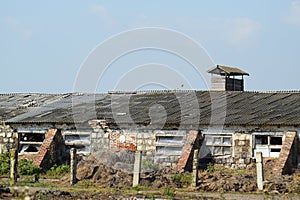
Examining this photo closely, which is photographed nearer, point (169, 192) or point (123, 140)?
point (169, 192)

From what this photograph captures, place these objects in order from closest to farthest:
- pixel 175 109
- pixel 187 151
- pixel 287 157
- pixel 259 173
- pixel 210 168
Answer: pixel 259 173 < pixel 287 157 < pixel 210 168 < pixel 187 151 < pixel 175 109

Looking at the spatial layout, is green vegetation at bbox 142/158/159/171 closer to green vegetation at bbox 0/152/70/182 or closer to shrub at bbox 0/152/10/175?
green vegetation at bbox 0/152/70/182

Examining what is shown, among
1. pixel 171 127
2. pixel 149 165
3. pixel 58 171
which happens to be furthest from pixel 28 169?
pixel 171 127

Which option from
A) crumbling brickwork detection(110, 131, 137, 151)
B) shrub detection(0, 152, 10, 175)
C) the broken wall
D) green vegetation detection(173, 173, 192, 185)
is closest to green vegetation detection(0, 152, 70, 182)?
shrub detection(0, 152, 10, 175)

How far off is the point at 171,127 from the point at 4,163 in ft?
26.7

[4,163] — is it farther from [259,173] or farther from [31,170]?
[259,173]

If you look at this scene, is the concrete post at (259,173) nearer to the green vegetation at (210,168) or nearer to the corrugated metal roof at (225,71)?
the green vegetation at (210,168)

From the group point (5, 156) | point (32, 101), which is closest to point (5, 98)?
point (32, 101)

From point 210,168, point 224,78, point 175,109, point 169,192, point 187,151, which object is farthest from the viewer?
point 224,78

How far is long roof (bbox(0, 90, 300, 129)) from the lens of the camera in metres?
29.7

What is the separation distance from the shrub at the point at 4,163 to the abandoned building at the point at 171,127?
1144 mm

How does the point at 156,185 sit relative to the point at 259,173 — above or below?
below

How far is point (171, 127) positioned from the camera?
3031 centimetres

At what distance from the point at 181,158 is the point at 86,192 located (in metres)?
7.99
